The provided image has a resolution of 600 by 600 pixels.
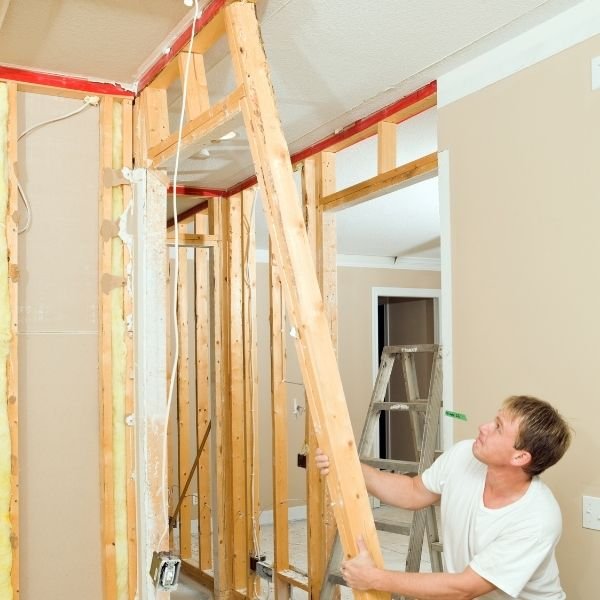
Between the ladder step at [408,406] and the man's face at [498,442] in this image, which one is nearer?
the man's face at [498,442]

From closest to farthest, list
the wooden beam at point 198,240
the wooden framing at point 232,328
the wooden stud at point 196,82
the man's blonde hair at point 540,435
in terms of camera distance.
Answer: the wooden framing at point 232,328 → the man's blonde hair at point 540,435 → the wooden stud at point 196,82 → the wooden beam at point 198,240

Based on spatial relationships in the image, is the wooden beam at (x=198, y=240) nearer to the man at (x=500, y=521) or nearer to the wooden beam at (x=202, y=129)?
the wooden beam at (x=202, y=129)

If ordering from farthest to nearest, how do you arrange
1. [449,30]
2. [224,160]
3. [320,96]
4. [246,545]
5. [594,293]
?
[246,545]
[224,160]
[320,96]
[449,30]
[594,293]

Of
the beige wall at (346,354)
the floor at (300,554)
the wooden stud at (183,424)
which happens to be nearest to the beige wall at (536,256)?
the floor at (300,554)

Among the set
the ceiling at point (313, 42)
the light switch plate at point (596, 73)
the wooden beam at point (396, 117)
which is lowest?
the light switch plate at point (596, 73)

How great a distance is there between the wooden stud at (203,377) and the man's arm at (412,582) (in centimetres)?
329

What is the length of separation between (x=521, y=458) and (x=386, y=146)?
1839 millimetres

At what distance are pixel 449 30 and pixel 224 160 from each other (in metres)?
1.97

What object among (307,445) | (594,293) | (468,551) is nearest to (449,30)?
(594,293)

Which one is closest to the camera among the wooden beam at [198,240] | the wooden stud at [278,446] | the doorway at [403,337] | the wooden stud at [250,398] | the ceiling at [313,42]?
the ceiling at [313,42]

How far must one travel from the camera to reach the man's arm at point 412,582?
6.00 ft

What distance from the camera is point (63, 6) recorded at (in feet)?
8.14

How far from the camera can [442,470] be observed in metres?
2.46

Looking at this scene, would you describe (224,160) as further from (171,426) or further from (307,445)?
(171,426)
